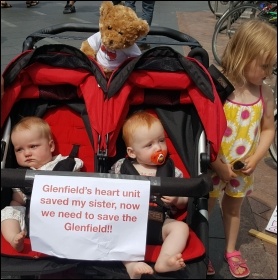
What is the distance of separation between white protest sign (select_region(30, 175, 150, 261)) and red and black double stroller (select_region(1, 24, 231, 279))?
57 millimetres

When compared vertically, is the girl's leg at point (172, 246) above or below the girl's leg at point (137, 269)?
above

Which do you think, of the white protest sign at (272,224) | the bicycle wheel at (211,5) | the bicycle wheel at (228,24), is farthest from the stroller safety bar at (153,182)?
the bicycle wheel at (211,5)

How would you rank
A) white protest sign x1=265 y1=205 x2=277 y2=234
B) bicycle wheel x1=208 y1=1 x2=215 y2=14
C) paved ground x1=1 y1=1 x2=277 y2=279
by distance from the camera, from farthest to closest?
bicycle wheel x1=208 y1=1 x2=215 y2=14
white protest sign x1=265 y1=205 x2=277 y2=234
paved ground x1=1 y1=1 x2=277 y2=279

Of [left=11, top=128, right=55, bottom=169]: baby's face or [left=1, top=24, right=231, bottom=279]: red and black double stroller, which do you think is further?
[left=11, top=128, right=55, bottom=169]: baby's face

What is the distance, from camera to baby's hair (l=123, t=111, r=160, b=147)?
240cm

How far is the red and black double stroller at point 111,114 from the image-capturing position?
1985mm

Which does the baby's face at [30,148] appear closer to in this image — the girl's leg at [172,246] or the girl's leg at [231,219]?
the girl's leg at [172,246]

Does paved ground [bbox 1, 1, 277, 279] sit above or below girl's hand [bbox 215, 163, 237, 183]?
below

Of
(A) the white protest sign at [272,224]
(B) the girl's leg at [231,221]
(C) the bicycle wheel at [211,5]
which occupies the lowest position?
(C) the bicycle wheel at [211,5]

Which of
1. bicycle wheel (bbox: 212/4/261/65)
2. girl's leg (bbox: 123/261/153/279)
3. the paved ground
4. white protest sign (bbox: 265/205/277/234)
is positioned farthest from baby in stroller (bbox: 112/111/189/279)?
bicycle wheel (bbox: 212/4/261/65)

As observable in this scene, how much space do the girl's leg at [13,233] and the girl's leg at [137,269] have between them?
45cm

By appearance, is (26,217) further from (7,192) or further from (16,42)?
(16,42)

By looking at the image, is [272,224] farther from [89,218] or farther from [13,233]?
[13,233]

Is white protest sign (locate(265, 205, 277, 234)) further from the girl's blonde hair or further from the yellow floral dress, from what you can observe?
the girl's blonde hair
